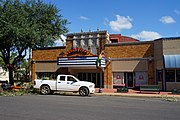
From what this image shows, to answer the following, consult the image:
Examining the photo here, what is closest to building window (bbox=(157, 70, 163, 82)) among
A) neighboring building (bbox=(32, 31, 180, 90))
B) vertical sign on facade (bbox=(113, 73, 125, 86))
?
neighboring building (bbox=(32, 31, 180, 90))

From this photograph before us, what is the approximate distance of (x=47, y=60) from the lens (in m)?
35.9

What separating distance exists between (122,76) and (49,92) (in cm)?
1048

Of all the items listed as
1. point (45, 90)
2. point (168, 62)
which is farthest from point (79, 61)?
point (168, 62)

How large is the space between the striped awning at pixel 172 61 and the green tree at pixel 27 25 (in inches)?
555

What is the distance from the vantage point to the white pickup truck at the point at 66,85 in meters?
23.1

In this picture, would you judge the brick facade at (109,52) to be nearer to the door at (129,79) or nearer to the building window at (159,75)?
the building window at (159,75)

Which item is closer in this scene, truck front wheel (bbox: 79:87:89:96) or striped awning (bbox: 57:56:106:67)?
truck front wheel (bbox: 79:87:89:96)

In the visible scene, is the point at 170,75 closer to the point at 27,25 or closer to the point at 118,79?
the point at 118,79

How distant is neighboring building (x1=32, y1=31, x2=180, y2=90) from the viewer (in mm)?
27797

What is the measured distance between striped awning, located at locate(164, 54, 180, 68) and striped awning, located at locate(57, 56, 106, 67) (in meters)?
7.39

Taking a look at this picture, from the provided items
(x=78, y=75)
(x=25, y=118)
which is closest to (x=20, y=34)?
(x=78, y=75)

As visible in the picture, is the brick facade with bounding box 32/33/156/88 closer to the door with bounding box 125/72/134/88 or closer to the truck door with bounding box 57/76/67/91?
the door with bounding box 125/72/134/88

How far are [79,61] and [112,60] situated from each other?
13.2 feet

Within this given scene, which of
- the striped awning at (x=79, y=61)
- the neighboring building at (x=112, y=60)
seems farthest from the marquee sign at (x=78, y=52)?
the striped awning at (x=79, y=61)
